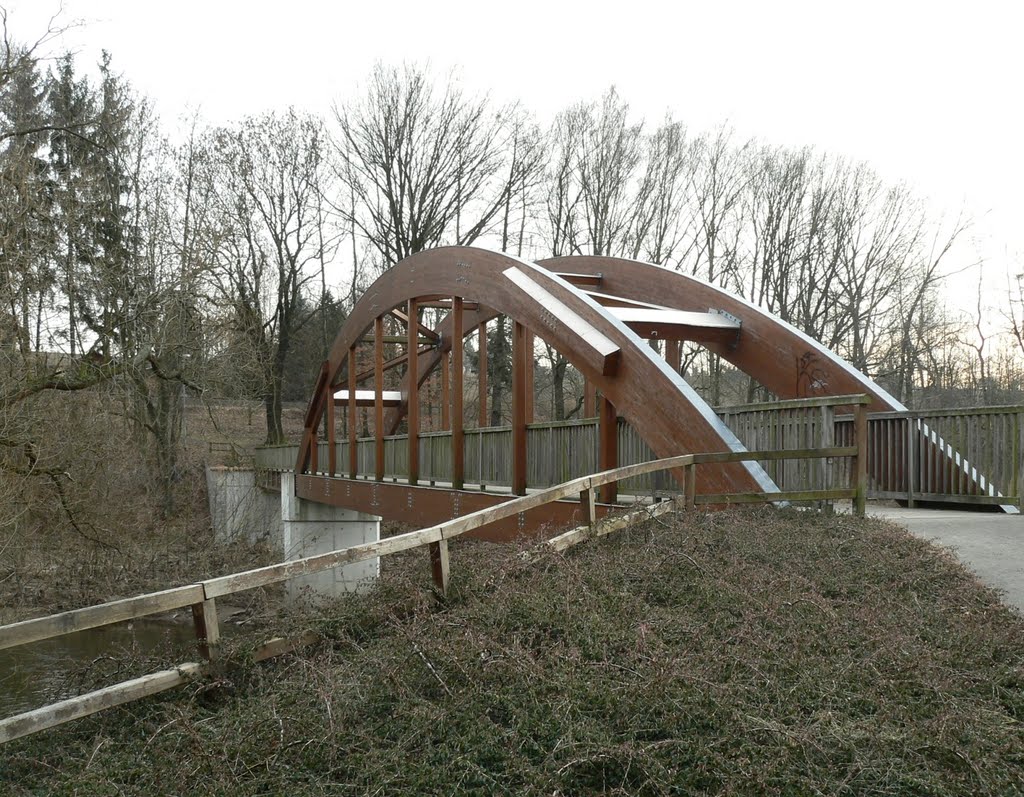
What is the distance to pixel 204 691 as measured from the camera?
5164mm

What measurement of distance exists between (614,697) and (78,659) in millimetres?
13414

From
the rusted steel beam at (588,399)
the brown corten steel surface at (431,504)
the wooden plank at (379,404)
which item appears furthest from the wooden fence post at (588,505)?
the wooden plank at (379,404)

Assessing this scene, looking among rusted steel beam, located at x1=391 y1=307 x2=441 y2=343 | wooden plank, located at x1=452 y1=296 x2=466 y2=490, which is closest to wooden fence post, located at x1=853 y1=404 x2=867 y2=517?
wooden plank, located at x1=452 y1=296 x2=466 y2=490

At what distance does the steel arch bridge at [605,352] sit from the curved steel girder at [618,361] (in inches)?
0.6

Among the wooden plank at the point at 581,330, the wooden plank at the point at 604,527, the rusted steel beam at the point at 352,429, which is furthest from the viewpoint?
the rusted steel beam at the point at 352,429

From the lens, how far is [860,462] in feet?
26.5

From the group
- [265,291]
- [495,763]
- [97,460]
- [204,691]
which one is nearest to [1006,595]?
[495,763]

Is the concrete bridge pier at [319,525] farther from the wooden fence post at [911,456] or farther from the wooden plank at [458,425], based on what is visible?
the wooden fence post at [911,456]

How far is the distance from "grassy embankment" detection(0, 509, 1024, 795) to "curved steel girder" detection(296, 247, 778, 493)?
8.04 feet

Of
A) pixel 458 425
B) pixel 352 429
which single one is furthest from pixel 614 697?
pixel 352 429

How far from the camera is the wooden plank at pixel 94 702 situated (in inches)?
174

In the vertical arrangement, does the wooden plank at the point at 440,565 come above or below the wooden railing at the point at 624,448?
below

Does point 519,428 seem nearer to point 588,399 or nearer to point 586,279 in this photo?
point 586,279

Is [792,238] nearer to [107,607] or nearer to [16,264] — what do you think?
[16,264]
